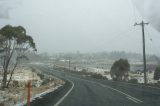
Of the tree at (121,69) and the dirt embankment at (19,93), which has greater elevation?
the tree at (121,69)

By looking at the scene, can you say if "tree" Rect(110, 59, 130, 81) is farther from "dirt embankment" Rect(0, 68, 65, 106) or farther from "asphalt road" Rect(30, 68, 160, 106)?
"asphalt road" Rect(30, 68, 160, 106)

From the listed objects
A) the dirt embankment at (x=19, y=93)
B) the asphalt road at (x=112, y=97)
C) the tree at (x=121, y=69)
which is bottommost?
the dirt embankment at (x=19, y=93)

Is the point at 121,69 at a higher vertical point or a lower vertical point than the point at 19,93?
higher

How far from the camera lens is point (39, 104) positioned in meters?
15.7

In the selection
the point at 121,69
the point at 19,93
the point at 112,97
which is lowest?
the point at 19,93

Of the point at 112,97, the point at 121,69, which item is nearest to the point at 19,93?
the point at 112,97

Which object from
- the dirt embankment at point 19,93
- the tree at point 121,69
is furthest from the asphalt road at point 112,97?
the tree at point 121,69

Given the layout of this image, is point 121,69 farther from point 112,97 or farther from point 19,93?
point 112,97

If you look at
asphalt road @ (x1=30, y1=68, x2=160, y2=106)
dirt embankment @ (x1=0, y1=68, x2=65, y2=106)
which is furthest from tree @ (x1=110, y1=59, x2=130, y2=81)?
asphalt road @ (x1=30, y1=68, x2=160, y2=106)

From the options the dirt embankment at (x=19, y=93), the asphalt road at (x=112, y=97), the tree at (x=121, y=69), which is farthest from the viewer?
the tree at (x=121, y=69)

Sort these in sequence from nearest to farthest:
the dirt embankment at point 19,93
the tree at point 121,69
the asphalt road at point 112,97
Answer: the asphalt road at point 112,97 → the dirt embankment at point 19,93 → the tree at point 121,69

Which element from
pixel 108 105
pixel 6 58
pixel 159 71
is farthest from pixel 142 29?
pixel 159 71

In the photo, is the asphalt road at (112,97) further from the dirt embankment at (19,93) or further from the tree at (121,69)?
the tree at (121,69)

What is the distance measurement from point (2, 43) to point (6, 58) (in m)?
2.68
